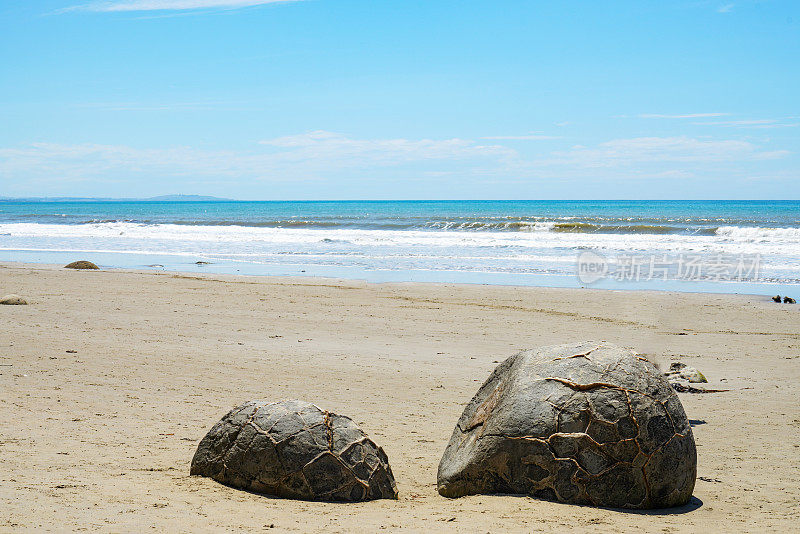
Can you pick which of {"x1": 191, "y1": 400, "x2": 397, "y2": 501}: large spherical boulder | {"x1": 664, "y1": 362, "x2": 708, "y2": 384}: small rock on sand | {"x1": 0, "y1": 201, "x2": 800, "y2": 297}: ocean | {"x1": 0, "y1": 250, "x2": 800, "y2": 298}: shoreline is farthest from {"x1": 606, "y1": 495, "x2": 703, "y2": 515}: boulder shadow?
{"x1": 0, "y1": 201, "x2": 800, "y2": 297}: ocean

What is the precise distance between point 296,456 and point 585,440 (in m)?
1.67

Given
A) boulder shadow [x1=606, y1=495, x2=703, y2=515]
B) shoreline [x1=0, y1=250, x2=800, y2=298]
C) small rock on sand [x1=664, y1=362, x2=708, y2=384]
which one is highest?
shoreline [x1=0, y1=250, x2=800, y2=298]

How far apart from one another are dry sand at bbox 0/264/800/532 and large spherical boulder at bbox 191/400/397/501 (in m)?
0.12

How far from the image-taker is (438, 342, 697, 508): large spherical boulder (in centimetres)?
412

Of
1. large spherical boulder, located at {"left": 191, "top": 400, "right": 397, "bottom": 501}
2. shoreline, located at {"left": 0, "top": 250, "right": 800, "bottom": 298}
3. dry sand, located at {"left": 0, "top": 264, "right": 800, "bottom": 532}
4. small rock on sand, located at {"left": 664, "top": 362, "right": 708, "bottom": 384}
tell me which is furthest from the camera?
shoreline, located at {"left": 0, "top": 250, "right": 800, "bottom": 298}

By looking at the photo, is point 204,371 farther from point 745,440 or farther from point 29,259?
point 29,259

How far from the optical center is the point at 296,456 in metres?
4.23

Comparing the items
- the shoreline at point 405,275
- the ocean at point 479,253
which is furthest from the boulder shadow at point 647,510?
the ocean at point 479,253

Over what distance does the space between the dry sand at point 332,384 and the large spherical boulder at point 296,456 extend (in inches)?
4.6

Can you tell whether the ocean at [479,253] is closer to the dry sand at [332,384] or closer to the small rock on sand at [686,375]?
the dry sand at [332,384]

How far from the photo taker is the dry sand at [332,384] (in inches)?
155

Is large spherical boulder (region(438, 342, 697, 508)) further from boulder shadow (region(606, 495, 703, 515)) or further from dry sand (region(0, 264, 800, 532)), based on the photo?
dry sand (region(0, 264, 800, 532))

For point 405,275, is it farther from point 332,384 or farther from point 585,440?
point 585,440

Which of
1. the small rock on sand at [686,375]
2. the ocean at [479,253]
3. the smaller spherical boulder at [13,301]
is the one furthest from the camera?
the ocean at [479,253]
